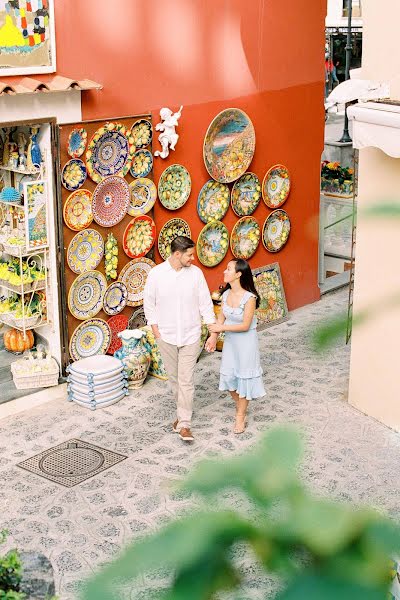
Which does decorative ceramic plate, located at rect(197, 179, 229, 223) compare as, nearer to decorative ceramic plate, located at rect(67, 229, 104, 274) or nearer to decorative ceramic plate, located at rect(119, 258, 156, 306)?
decorative ceramic plate, located at rect(119, 258, 156, 306)

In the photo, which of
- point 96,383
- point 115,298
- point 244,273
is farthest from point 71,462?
point 115,298

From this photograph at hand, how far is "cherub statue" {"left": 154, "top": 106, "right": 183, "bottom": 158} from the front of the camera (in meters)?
9.10

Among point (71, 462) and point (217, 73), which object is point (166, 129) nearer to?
point (217, 73)

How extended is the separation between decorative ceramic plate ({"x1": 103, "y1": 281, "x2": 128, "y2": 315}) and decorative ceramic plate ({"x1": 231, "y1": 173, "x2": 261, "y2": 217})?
1.78 m

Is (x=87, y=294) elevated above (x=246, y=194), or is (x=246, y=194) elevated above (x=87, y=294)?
(x=246, y=194)

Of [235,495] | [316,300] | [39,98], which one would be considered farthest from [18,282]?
[235,495]

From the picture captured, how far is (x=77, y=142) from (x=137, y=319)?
2008 millimetres

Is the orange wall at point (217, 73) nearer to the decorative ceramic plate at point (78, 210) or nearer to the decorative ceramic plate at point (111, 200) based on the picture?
the decorative ceramic plate at point (111, 200)

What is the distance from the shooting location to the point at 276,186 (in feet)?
35.2

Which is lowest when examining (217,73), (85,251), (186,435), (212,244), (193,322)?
(186,435)

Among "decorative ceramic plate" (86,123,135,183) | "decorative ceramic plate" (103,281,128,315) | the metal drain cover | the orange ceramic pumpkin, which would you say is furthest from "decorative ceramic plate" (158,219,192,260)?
the metal drain cover

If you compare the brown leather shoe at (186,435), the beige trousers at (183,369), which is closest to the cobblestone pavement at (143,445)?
the brown leather shoe at (186,435)

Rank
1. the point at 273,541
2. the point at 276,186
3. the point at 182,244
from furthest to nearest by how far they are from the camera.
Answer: the point at 276,186, the point at 182,244, the point at 273,541

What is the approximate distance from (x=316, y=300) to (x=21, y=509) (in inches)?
232
